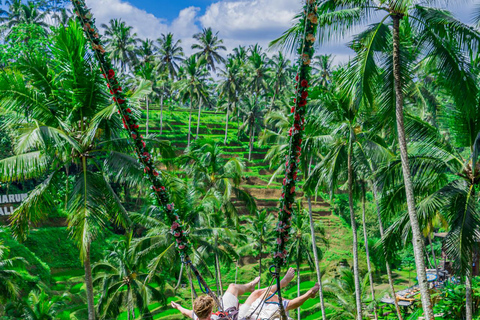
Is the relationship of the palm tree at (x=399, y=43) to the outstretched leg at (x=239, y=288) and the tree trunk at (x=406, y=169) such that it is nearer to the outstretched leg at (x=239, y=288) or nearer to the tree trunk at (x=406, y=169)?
the tree trunk at (x=406, y=169)

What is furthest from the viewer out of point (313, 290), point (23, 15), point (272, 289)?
point (23, 15)

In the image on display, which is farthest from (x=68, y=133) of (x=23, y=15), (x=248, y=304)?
(x=23, y=15)

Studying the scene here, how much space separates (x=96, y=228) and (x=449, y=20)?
794 cm

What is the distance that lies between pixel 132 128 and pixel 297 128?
182 centimetres

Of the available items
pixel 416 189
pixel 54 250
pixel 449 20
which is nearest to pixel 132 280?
pixel 54 250

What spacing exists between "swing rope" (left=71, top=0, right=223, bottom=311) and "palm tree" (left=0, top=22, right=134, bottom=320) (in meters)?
3.73

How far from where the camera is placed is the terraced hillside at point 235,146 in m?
38.8

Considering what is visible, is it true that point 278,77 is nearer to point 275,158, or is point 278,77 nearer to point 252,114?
point 252,114

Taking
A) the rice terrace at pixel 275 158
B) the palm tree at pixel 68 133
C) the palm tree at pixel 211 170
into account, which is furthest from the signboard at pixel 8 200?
the palm tree at pixel 68 133

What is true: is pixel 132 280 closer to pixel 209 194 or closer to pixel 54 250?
pixel 209 194

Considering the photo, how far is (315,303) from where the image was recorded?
27281 millimetres

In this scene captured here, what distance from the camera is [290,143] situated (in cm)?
390

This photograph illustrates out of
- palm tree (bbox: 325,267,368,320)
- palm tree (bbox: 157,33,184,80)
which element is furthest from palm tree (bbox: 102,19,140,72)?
palm tree (bbox: 325,267,368,320)

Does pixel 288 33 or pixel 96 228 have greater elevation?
pixel 288 33
